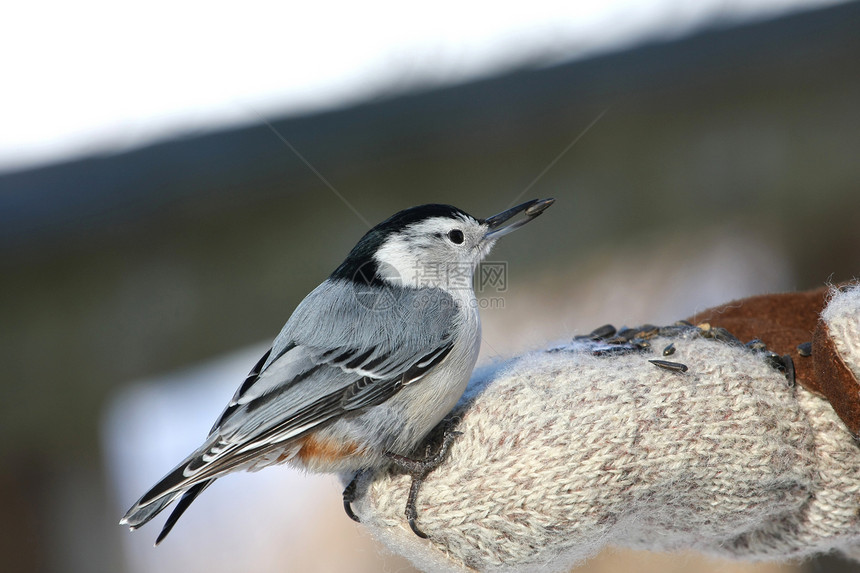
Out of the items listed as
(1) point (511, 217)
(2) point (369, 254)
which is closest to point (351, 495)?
(2) point (369, 254)

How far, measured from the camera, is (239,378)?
2992 mm

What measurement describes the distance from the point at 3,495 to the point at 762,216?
11.7 feet

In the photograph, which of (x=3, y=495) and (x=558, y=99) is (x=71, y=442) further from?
(x=558, y=99)

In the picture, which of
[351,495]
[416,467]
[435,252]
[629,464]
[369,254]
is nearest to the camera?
[629,464]

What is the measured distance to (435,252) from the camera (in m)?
1.79

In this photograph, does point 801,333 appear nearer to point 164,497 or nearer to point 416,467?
point 416,467

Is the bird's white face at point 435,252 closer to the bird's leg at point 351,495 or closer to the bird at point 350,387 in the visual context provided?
the bird at point 350,387

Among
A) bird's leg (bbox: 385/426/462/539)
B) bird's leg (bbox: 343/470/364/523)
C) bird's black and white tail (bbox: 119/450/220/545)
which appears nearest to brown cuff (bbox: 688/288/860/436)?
bird's leg (bbox: 385/426/462/539)

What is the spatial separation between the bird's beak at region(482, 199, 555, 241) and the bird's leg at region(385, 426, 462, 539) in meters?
0.61

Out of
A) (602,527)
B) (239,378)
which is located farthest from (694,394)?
(239,378)

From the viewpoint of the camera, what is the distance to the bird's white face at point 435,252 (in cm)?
171

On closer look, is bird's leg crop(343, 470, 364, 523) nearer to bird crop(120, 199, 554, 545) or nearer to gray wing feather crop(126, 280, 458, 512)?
bird crop(120, 199, 554, 545)

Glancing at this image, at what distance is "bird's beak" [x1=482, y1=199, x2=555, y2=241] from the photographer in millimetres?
1775

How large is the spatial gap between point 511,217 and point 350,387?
0.68m
